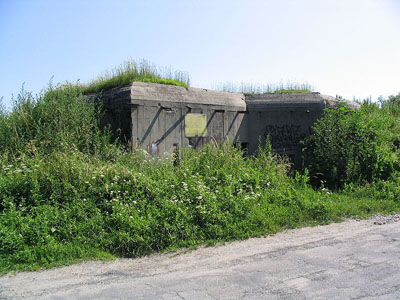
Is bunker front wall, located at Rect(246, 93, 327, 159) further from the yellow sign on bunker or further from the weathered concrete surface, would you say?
the weathered concrete surface

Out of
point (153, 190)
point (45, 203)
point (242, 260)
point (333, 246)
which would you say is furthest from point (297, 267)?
point (45, 203)

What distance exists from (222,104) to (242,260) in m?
5.96

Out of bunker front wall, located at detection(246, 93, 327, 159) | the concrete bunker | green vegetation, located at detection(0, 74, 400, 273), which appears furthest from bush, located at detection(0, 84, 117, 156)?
bunker front wall, located at detection(246, 93, 327, 159)

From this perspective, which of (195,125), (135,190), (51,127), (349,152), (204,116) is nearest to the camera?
(135,190)

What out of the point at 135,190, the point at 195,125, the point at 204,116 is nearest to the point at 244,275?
the point at 135,190

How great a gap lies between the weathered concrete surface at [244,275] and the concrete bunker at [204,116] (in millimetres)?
4110

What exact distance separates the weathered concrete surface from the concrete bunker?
4.11m

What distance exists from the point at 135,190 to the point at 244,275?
8.50ft

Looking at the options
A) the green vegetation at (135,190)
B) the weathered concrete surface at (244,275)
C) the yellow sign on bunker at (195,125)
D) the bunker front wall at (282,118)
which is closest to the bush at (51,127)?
the green vegetation at (135,190)

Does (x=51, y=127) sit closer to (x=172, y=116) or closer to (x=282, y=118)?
(x=172, y=116)

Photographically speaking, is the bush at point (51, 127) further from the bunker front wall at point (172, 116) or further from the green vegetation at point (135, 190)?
the bunker front wall at point (172, 116)

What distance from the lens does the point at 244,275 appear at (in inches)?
149

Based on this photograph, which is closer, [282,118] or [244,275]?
[244,275]

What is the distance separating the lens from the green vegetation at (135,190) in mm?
4723
